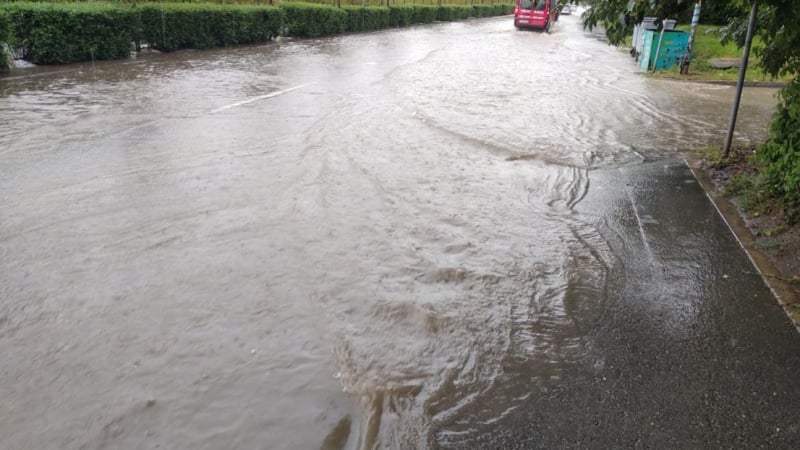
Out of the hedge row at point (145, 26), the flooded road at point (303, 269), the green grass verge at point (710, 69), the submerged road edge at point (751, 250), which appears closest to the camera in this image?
the flooded road at point (303, 269)

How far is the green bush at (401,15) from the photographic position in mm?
36138

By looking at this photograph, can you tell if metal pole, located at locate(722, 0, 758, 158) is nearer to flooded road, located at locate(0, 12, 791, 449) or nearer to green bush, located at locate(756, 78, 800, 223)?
flooded road, located at locate(0, 12, 791, 449)

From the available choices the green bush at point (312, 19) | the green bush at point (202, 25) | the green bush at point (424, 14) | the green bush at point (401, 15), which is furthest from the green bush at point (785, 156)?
the green bush at point (424, 14)

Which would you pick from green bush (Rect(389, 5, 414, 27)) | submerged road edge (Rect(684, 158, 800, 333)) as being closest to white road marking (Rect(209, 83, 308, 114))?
submerged road edge (Rect(684, 158, 800, 333))

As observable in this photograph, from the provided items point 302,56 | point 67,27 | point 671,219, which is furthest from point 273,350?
point 302,56

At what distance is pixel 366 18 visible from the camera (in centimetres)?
3222

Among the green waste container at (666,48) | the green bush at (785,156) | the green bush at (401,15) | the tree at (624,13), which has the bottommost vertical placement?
the green bush at (785,156)

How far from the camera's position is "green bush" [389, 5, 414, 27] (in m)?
36.1

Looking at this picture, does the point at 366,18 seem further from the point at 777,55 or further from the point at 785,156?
the point at 785,156

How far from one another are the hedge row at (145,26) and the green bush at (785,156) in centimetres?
1344

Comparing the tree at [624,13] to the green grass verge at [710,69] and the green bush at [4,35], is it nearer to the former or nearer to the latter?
the green grass verge at [710,69]

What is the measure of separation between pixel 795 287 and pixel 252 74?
39.4 feet

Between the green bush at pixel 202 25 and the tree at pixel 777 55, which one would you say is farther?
the green bush at pixel 202 25

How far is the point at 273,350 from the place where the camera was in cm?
337
